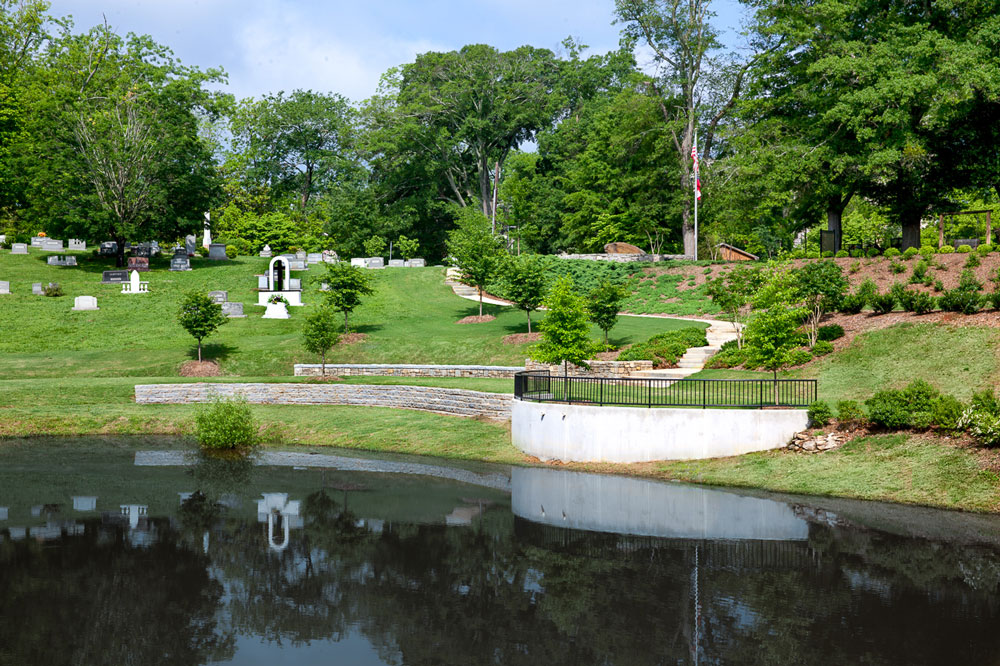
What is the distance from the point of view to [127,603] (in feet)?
43.8

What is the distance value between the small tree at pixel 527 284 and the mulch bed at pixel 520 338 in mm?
582

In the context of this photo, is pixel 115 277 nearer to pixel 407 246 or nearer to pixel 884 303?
pixel 407 246

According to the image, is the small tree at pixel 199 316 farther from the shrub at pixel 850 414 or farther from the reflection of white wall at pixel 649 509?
the shrub at pixel 850 414

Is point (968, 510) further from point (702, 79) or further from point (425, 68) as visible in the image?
point (425, 68)

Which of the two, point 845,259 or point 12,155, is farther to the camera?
point 12,155

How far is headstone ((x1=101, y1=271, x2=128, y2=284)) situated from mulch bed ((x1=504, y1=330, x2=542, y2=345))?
30.5 m

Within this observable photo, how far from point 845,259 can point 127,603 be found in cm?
3802

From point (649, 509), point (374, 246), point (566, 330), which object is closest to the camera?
point (649, 509)

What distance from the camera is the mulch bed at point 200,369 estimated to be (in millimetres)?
36875

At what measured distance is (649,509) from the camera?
1900 centimetres

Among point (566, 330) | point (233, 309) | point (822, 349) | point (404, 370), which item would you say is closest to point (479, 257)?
point (404, 370)

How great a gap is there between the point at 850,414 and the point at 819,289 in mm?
12477

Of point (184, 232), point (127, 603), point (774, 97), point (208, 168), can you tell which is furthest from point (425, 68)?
point (127, 603)

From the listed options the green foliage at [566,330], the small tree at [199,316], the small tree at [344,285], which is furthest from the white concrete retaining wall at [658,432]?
the small tree at [344,285]
